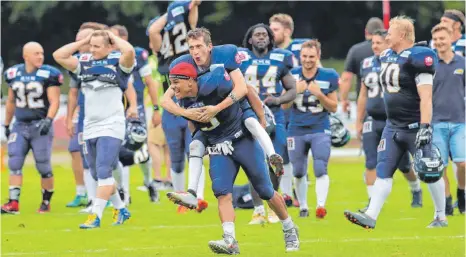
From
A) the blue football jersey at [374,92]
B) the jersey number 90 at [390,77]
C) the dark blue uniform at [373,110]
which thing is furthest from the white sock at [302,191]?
the jersey number 90 at [390,77]

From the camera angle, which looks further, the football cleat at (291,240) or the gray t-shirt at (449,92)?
the gray t-shirt at (449,92)

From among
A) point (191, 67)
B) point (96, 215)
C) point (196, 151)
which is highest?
point (191, 67)

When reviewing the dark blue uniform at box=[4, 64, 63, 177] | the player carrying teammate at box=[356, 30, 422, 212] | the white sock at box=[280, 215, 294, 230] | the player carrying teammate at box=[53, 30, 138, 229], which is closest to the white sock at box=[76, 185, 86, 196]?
the dark blue uniform at box=[4, 64, 63, 177]

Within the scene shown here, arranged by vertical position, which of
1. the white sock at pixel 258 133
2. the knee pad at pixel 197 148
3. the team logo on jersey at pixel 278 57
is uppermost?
A: the team logo on jersey at pixel 278 57

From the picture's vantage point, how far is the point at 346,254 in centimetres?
955

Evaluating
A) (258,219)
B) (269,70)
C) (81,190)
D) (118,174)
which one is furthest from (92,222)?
(81,190)

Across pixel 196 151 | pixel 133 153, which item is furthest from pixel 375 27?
pixel 196 151

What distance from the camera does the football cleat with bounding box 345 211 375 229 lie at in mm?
10500

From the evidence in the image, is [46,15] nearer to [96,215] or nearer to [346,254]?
[96,215]

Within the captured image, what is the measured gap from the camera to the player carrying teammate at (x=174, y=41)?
13.2m

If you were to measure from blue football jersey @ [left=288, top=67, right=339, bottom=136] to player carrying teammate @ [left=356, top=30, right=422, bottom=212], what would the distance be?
0.36 m

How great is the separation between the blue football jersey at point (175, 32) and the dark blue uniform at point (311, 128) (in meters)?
1.26

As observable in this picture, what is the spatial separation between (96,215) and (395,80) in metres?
3.12

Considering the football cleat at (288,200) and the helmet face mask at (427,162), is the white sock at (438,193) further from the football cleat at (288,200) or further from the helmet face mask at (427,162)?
the football cleat at (288,200)
